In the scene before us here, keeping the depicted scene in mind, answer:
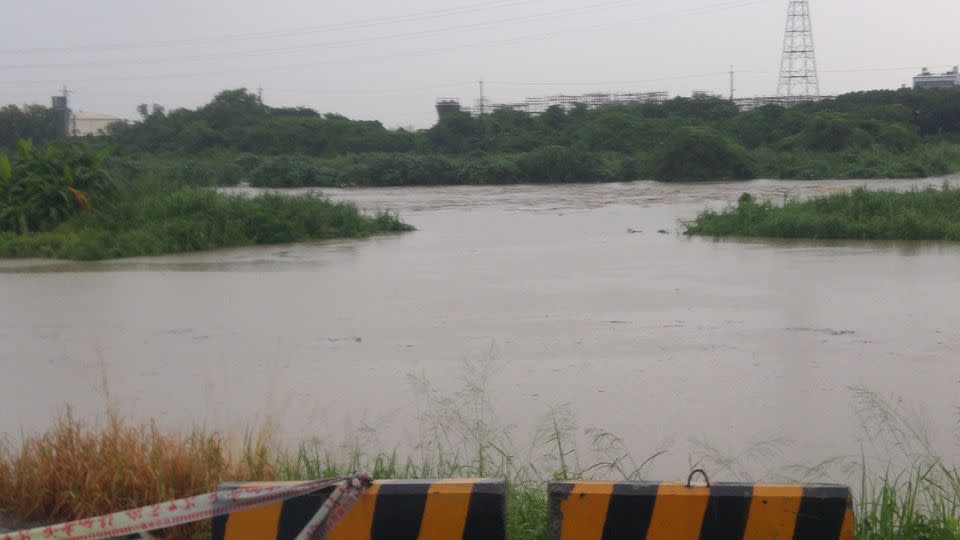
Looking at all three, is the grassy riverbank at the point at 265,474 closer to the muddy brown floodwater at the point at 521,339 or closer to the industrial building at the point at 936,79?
the muddy brown floodwater at the point at 521,339

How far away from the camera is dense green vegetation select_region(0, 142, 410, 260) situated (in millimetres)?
14125

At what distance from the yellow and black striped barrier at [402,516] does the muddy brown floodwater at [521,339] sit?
1.78 metres

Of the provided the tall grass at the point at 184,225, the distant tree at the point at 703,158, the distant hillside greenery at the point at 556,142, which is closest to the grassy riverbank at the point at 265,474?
the tall grass at the point at 184,225

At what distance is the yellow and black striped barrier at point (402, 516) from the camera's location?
3.18 meters

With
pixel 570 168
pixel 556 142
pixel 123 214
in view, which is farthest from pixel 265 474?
pixel 556 142

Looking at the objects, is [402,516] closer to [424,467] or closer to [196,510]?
[196,510]

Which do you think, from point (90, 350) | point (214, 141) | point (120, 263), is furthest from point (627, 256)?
point (214, 141)

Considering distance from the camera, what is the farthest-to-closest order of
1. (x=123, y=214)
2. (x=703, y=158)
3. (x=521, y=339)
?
(x=703, y=158) < (x=123, y=214) < (x=521, y=339)

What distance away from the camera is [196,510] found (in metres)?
3.20

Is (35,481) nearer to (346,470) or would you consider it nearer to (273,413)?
(346,470)

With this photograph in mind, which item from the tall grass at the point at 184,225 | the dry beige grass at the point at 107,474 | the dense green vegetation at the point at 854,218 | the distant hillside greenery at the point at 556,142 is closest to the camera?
the dry beige grass at the point at 107,474

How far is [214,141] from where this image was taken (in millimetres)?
44375

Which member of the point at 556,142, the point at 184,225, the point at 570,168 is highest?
the point at 556,142

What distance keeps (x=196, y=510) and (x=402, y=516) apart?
614 millimetres
